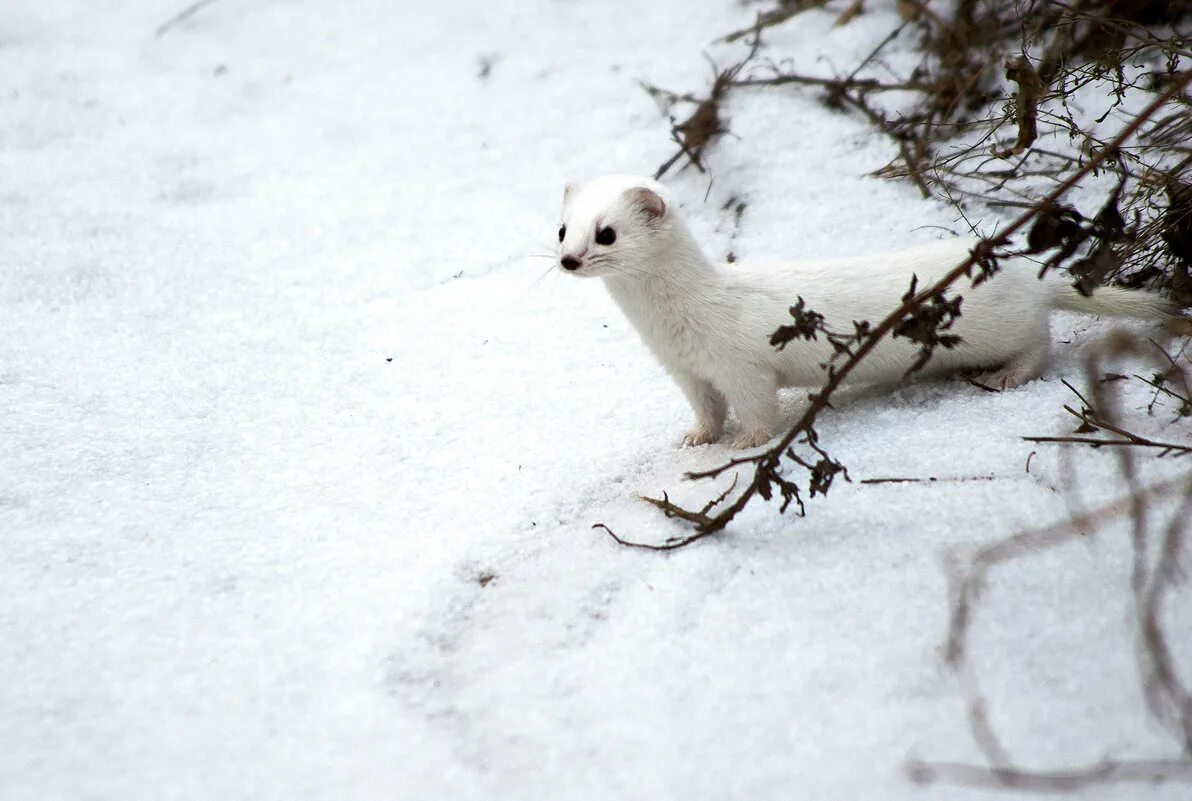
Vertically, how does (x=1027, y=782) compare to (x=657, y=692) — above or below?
above

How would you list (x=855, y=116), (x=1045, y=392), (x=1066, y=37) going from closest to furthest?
(x=1045, y=392)
(x=1066, y=37)
(x=855, y=116)

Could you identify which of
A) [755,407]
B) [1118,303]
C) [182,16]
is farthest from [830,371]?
[182,16]

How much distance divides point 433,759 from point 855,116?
2.79 m

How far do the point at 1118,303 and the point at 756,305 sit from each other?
86cm

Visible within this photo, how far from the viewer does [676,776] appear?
1.42 metres

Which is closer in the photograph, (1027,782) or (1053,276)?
(1027,782)

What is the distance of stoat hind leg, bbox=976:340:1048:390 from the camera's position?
2459mm

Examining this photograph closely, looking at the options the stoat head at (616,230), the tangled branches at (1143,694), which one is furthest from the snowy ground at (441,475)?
the stoat head at (616,230)

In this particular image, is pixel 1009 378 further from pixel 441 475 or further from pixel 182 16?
pixel 182 16

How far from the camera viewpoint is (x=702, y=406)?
2.48m

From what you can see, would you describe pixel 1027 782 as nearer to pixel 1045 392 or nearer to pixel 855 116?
pixel 1045 392

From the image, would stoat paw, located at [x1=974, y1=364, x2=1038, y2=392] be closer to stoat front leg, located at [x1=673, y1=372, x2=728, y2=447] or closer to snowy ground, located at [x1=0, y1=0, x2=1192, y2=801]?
snowy ground, located at [x1=0, y1=0, x2=1192, y2=801]

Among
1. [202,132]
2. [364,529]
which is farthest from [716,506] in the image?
[202,132]

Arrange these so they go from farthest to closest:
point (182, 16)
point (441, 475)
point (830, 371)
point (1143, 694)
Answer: point (182, 16) < point (441, 475) < point (830, 371) < point (1143, 694)
